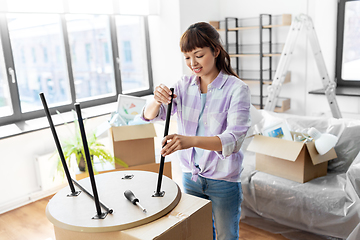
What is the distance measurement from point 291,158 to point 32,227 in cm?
186

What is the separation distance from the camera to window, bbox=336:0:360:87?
3473 millimetres

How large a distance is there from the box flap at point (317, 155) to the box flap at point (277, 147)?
8 cm

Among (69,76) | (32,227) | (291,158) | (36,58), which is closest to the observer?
(291,158)

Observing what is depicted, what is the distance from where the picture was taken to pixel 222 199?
1310 millimetres

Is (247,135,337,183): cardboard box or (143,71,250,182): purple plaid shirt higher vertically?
(143,71,250,182): purple plaid shirt

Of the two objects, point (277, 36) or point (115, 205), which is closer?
point (115, 205)

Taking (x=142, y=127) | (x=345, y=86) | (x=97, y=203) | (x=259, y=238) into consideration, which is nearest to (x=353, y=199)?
(x=259, y=238)

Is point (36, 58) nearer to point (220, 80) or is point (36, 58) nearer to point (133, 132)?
point (133, 132)

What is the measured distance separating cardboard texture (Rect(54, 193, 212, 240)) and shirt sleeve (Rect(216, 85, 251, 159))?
0.21 m

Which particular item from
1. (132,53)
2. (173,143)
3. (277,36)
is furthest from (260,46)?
(173,143)

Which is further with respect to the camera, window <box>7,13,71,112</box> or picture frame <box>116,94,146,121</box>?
window <box>7,13,71,112</box>

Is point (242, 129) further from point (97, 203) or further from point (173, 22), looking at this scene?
point (173, 22)

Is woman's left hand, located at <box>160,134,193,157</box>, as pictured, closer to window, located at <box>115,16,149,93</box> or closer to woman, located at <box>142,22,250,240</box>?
woman, located at <box>142,22,250,240</box>

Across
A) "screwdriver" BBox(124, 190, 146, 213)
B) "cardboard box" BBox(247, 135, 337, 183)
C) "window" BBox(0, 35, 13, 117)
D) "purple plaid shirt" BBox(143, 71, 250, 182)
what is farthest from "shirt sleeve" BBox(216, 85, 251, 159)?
"window" BBox(0, 35, 13, 117)
